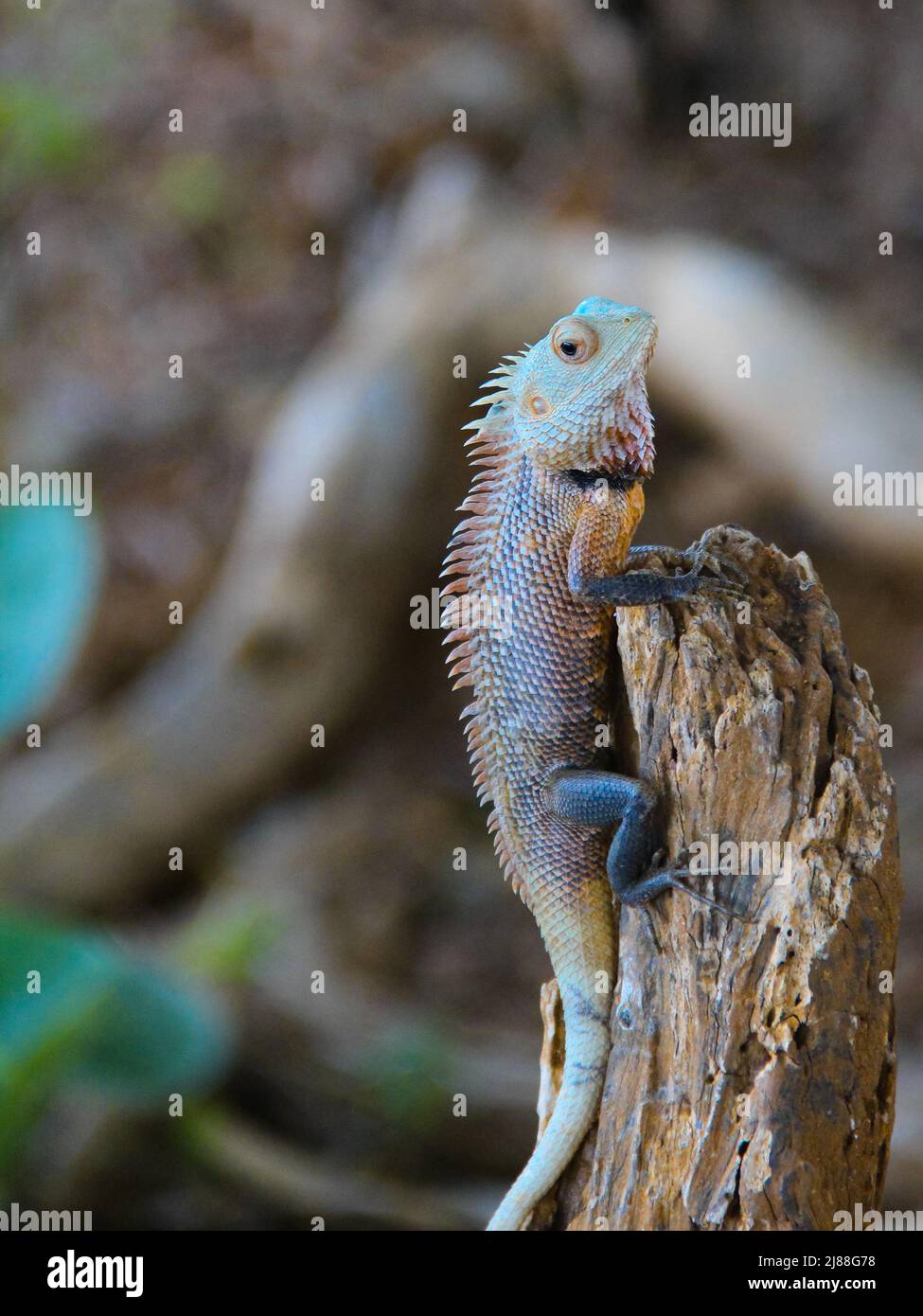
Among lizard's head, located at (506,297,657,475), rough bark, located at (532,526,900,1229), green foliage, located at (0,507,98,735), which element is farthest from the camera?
green foliage, located at (0,507,98,735)

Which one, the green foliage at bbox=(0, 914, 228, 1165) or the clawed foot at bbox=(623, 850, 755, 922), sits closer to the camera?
the clawed foot at bbox=(623, 850, 755, 922)

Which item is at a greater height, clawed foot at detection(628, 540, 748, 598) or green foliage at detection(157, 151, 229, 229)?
green foliage at detection(157, 151, 229, 229)

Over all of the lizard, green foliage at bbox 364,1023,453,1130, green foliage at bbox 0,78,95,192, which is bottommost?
green foliage at bbox 364,1023,453,1130

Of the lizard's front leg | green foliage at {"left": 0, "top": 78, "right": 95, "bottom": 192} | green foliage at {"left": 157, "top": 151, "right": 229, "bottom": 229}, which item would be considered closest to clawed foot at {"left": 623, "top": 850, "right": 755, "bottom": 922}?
the lizard's front leg

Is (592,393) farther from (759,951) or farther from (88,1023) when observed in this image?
(88,1023)

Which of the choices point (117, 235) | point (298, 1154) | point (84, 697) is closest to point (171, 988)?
point (298, 1154)

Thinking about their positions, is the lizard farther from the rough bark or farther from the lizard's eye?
the rough bark

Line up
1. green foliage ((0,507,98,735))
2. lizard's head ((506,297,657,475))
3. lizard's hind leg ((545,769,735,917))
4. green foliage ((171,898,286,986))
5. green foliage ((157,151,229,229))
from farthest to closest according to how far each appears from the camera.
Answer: green foliage ((157,151,229,229)), green foliage ((171,898,286,986)), green foliage ((0,507,98,735)), lizard's head ((506,297,657,475)), lizard's hind leg ((545,769,735,917))
